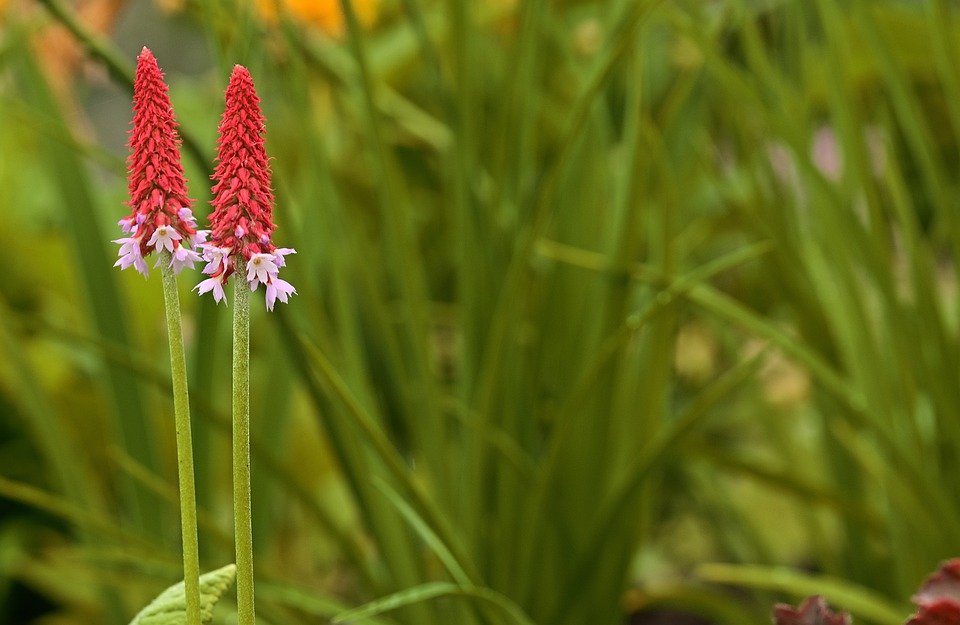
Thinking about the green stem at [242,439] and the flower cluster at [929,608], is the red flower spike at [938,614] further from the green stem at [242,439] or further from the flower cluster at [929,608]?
the green stem at [242,439]

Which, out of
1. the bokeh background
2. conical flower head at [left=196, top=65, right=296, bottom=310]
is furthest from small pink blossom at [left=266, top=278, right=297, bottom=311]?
Result: the bokeh background

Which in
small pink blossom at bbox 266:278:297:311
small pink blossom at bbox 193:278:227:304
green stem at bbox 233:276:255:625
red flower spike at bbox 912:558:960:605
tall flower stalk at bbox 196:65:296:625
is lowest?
red flower spike at bbox 912:558:960:605

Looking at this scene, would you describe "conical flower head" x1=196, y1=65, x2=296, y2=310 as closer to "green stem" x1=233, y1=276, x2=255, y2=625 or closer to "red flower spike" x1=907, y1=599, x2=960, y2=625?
"green stem" x1=233, y1=276, x2=255, y2=625

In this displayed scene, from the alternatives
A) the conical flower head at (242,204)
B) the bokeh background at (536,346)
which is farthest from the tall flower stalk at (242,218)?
the bokeh background at (536,346)

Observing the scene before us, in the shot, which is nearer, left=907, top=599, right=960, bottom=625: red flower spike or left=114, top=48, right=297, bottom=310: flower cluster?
left=114, top=48, right=297, bottom=310: flower cluster

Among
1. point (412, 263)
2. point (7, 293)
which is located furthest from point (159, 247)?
point (7, 293)

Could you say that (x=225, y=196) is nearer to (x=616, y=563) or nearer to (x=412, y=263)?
(x=412, y=263)

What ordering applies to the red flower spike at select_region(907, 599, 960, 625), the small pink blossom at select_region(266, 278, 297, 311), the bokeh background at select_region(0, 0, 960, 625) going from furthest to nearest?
1. the bokeh background at select_region(0, 0, 960, 625)
2. the red flower spike at select_region(907, 599, 960, 625)
3. the small pink blossom at select_region(266, 278, 297, 311)

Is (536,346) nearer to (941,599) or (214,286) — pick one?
(941,599)
